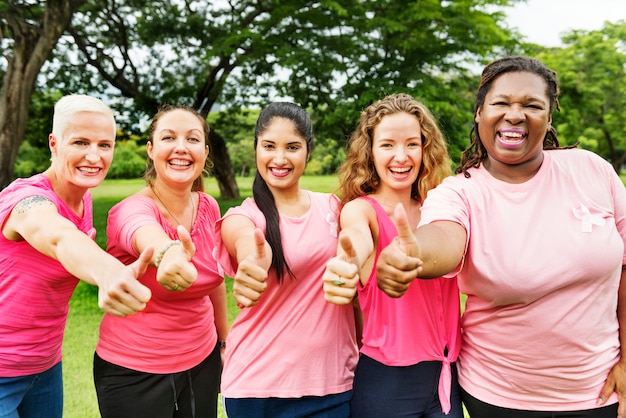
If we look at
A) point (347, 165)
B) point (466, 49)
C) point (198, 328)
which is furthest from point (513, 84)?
point (466, 49)

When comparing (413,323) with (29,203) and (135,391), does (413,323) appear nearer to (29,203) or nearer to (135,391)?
(135,391)

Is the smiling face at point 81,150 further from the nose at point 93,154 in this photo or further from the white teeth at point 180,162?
the white teeth at point 180,162

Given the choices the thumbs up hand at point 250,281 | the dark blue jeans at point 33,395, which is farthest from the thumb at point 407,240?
the dark blue jeans at point 33,395

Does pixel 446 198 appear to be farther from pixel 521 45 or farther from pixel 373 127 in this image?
pixel 521 45

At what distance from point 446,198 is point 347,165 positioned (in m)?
0.67

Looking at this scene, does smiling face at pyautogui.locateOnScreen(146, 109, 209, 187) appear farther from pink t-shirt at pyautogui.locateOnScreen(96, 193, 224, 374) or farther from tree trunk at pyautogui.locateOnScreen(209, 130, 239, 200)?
tree trunk at pyautogui.locateOnScreen(209, 130, 239, 200)

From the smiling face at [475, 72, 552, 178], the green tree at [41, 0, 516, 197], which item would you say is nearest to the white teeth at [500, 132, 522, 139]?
the smiling face at [475, 72, 552, 178]

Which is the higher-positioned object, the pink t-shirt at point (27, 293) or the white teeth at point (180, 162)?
the white teeth at point (180, 162)

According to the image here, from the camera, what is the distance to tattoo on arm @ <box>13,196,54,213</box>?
6.28 ft

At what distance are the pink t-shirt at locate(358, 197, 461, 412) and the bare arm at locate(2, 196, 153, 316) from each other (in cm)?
96

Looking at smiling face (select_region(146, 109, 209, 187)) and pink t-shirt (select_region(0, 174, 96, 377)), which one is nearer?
pink t-shirt (select_region(0, 174, 96, 377))

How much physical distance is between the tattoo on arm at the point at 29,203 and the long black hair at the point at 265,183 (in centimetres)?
85

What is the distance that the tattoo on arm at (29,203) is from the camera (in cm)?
191

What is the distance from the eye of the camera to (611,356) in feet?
6.27
